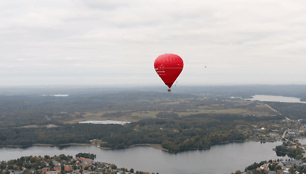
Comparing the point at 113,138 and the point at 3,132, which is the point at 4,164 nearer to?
the point at 113,138

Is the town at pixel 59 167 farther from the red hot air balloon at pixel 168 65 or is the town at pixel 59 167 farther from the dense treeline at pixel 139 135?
the red hot air balloon at pixel 168 65

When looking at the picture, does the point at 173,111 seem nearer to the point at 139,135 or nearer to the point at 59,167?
the point at 139,135

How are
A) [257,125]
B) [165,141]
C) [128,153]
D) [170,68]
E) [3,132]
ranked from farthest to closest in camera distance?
[257,125] → [3,132] → [165,141] → [128,153] → [170,68]

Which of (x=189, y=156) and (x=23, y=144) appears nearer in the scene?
(x=189, y=156)

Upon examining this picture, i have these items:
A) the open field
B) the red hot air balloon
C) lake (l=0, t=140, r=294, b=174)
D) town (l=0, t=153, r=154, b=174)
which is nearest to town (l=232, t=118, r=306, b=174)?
lake (l=0, t=140, r=294, b=174)

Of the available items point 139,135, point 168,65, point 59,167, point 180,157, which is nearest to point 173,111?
point 139,135

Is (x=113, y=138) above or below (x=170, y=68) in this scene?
below

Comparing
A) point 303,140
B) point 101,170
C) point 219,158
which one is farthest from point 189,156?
point 303,140

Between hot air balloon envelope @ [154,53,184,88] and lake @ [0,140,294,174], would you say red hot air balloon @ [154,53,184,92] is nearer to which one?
hot air balloon envelope @ [154,53,184,88]
